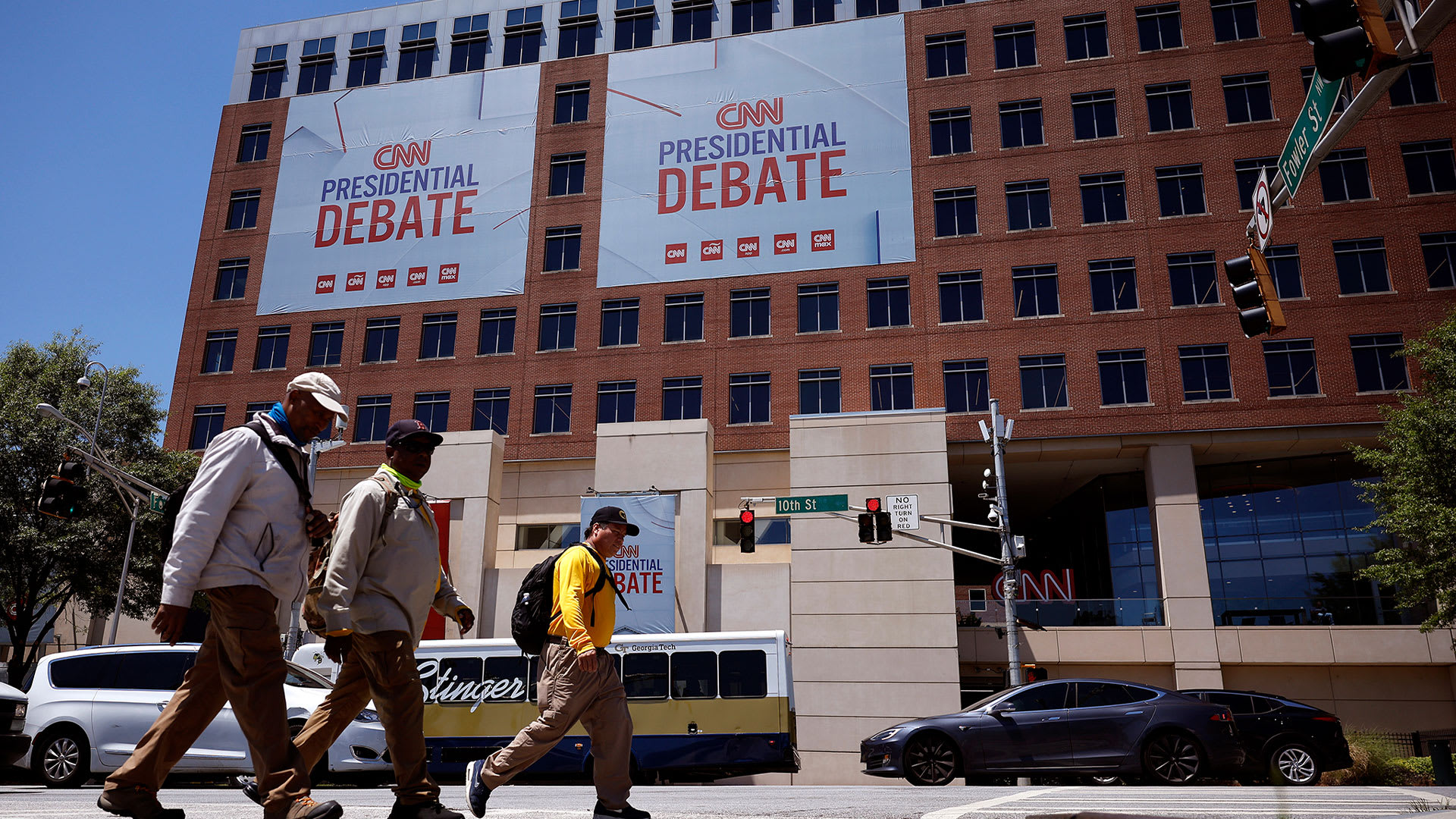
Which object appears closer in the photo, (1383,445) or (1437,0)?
(1437,0)

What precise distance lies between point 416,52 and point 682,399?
20.5 metres

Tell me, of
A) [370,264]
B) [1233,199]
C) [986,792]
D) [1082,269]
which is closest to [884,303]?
[1082,269]

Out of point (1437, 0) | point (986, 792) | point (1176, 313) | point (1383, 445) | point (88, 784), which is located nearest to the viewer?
point (1437, 0)

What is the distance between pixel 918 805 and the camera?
6504mm

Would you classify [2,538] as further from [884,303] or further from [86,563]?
[884,303]

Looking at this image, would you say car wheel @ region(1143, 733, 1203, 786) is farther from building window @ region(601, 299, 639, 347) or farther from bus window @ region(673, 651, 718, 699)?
building window @ region(601, 299, 639, 347)

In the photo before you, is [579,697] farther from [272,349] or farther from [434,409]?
[272,349]

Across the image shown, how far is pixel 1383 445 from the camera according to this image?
2912cm

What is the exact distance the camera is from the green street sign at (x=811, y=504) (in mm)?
22000

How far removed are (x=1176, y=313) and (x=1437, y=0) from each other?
26.6 metres

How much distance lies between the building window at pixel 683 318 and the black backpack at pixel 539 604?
2977cm

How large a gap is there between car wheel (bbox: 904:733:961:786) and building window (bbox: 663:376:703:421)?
21.2m

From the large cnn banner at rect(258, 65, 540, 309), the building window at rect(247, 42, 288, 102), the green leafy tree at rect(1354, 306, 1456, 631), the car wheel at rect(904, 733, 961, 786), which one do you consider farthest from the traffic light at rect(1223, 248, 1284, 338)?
the building window at rect(247, 42, 288, 102)

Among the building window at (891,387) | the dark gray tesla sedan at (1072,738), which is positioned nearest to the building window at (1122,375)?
the building window at (891,387)
